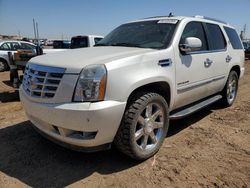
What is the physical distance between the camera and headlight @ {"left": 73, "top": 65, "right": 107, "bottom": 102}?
8.81 feet

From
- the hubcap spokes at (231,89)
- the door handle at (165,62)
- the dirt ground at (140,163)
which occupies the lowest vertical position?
the dirt ground at (140,163)

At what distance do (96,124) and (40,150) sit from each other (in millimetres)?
1363

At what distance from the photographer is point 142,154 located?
3.20 metres

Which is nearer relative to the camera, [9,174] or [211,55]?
[9,174]

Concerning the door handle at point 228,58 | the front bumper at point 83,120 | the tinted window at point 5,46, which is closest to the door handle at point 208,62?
the door handle at point 228,58

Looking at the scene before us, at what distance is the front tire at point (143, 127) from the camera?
117 inches

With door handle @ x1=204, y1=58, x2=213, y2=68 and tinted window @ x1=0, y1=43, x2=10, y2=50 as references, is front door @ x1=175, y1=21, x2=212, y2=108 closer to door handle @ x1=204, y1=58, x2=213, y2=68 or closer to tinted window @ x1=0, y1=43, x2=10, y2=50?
door handle @ x1=204, y1=58, x2=213, y2=68

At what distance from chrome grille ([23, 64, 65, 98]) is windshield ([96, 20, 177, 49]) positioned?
142 cm

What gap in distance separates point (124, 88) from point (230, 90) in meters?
3.85

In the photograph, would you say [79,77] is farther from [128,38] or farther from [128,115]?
[128,38]

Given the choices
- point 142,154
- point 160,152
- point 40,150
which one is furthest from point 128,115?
point 40,150

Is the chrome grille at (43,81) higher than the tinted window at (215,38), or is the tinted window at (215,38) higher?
the tinted window at (215,38)

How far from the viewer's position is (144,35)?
4016 mm

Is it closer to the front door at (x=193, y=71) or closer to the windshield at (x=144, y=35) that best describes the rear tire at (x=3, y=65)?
the windshield at (x=144, y=35)
